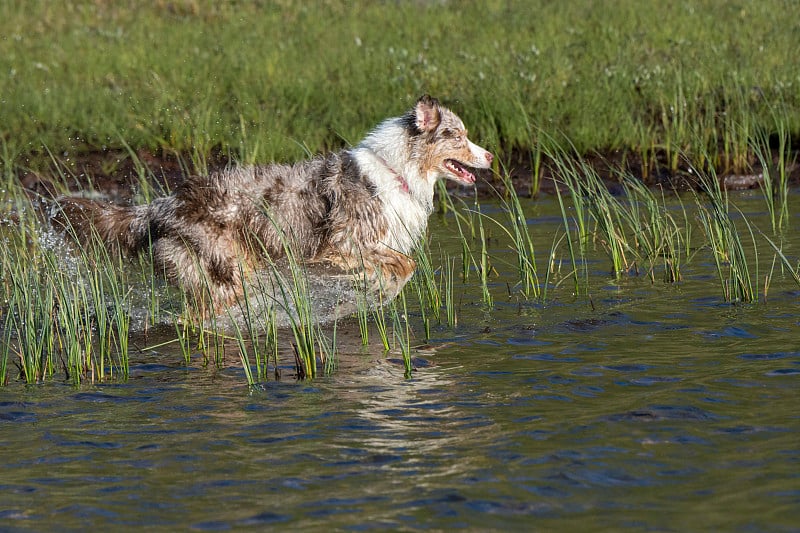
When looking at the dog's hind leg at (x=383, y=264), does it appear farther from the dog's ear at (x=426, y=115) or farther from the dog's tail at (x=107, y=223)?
the dog's tail at (x=107, y=223)

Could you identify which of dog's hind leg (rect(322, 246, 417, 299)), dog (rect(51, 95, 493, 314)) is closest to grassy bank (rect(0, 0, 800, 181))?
dog (rect(51, 95, 493, 314))

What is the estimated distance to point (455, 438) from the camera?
566cm

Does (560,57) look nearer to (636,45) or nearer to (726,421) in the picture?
(636,45)

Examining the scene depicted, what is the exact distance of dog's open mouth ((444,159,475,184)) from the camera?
29.7 ft

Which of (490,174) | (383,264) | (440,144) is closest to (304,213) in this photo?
(383,264)

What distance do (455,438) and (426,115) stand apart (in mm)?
3816

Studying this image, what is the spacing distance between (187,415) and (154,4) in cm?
1777

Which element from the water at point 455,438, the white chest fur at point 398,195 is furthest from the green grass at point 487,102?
the water at point 455,438

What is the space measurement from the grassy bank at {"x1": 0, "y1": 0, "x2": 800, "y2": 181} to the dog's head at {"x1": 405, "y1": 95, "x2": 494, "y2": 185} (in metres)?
3.07

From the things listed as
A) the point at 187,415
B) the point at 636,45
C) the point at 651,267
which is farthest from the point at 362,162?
the point at 636,45

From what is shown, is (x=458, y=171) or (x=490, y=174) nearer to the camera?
(x=458, y=171)

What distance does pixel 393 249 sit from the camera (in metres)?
8.66

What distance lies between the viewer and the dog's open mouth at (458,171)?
29.7 feet

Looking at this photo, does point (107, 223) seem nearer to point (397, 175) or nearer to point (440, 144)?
point (397, 175)
